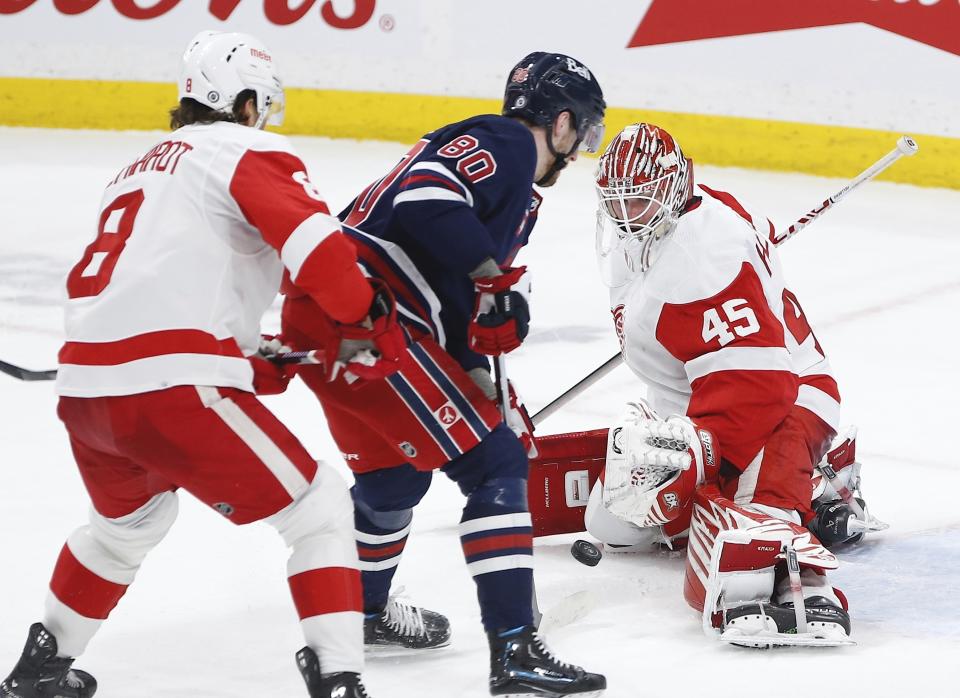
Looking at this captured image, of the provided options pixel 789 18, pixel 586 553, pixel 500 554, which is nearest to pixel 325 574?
pixel 500 554

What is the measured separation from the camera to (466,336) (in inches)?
95.7

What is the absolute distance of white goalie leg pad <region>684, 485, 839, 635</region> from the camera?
2572 millimetres

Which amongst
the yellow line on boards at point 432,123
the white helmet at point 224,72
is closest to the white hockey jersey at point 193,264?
the white helmet at point 224,72

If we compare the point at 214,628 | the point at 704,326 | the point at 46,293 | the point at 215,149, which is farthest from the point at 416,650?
the point at 46,293

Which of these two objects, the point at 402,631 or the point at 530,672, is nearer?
the point at 530,672

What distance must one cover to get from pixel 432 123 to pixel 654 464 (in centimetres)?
460

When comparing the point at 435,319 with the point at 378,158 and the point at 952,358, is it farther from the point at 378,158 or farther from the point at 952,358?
the point at 378,158

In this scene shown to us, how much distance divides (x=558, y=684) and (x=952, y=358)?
9.07 feet

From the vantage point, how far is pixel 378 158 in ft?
23.1

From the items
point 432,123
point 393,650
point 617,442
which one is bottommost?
point 393,650

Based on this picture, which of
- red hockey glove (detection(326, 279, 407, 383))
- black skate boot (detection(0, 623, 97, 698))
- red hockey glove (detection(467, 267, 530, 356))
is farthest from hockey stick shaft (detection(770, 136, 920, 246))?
black skate boot (detection(0, 623, 97, 698))

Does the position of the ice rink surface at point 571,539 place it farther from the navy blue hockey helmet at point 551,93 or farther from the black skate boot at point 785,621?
the navy blue hockey helmet at point 551,93

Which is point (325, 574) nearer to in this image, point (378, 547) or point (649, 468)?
point (378, 547)

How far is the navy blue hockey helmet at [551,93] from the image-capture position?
249 centimetres
